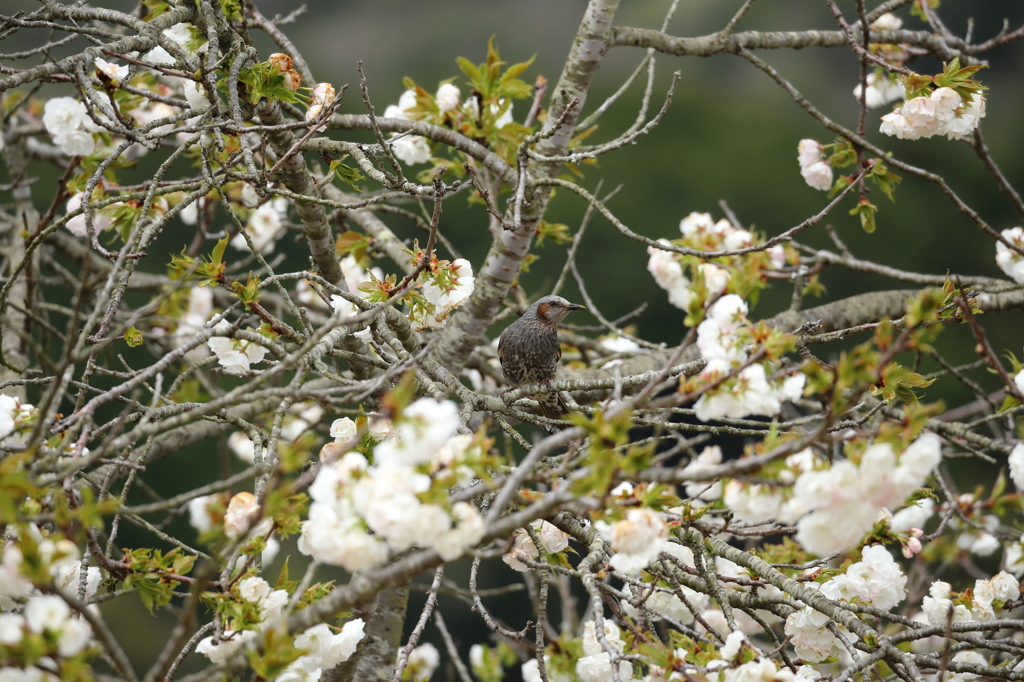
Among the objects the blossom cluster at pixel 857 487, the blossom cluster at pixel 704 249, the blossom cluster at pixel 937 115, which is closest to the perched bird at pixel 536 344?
the blossom cluster at pixel 704 249

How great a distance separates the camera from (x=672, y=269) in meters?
2.67

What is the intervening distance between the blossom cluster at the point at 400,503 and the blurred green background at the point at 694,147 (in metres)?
5.83

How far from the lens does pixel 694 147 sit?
29.3 ft

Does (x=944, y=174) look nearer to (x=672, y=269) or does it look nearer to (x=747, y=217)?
(x=747, y=217)

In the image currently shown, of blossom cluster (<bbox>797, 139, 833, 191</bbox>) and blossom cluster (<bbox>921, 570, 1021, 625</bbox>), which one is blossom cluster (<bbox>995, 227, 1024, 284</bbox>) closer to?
blossom cluster (<bbox>797, 139, 833, 191</bbox>)

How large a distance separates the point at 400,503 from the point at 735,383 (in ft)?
1.43

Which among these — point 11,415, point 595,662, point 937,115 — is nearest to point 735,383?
point 595,662

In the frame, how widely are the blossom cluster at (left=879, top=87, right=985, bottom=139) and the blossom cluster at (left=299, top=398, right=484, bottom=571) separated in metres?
1.51

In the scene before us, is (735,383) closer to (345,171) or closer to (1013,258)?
(345,171)

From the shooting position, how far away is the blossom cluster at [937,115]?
170 centimetres

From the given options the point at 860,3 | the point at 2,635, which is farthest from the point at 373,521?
the point at 860,3

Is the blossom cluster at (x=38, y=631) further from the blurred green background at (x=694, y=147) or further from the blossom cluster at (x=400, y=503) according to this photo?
the blurred green background at (x=694, y=147)

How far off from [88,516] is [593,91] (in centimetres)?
810

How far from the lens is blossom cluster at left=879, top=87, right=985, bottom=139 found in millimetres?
1702
